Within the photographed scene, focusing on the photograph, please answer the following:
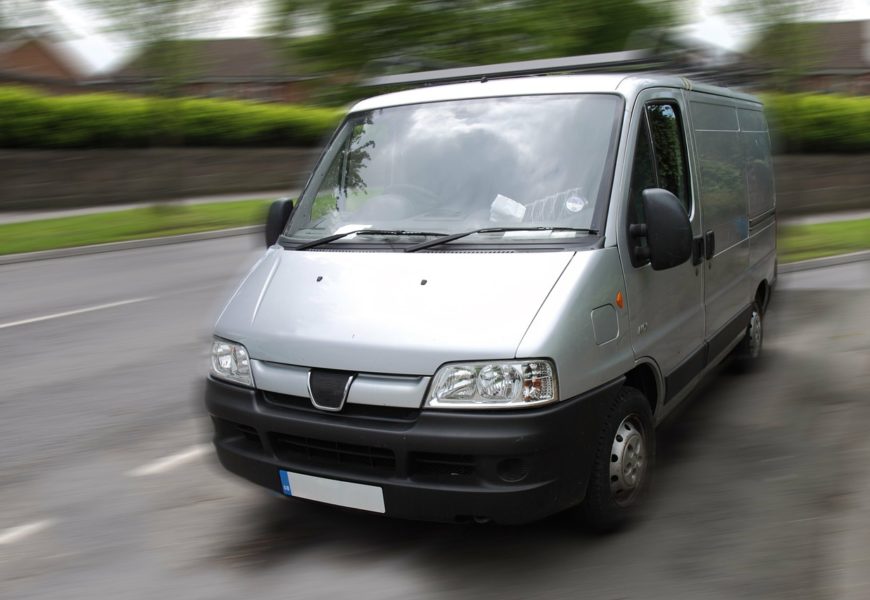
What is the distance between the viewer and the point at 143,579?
13.0ft

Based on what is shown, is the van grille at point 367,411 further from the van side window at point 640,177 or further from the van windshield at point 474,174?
the van side window at point 640,177

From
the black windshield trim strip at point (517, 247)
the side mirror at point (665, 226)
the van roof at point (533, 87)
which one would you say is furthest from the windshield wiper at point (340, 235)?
the side mirror at point (665, 226)

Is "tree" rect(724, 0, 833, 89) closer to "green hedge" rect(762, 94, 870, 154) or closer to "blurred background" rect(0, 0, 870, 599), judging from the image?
"blurred background" rect(0, 0, 870, 599)

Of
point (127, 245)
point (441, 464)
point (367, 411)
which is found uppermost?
point (367, 411)

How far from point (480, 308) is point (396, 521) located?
1.27 m

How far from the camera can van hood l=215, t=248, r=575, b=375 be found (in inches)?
146

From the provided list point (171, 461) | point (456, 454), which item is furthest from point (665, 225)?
point (171, 461)

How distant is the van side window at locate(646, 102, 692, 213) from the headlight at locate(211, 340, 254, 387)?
7.56 feet

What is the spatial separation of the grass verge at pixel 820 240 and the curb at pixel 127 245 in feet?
27.6

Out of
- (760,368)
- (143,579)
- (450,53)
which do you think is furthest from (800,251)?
(143,579)

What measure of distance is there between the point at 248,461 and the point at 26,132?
20.2 metres

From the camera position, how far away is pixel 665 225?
4.19 meters

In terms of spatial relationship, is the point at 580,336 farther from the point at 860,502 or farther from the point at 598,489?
the point at 860,502

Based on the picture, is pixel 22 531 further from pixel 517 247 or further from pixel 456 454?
pixel 517 247
